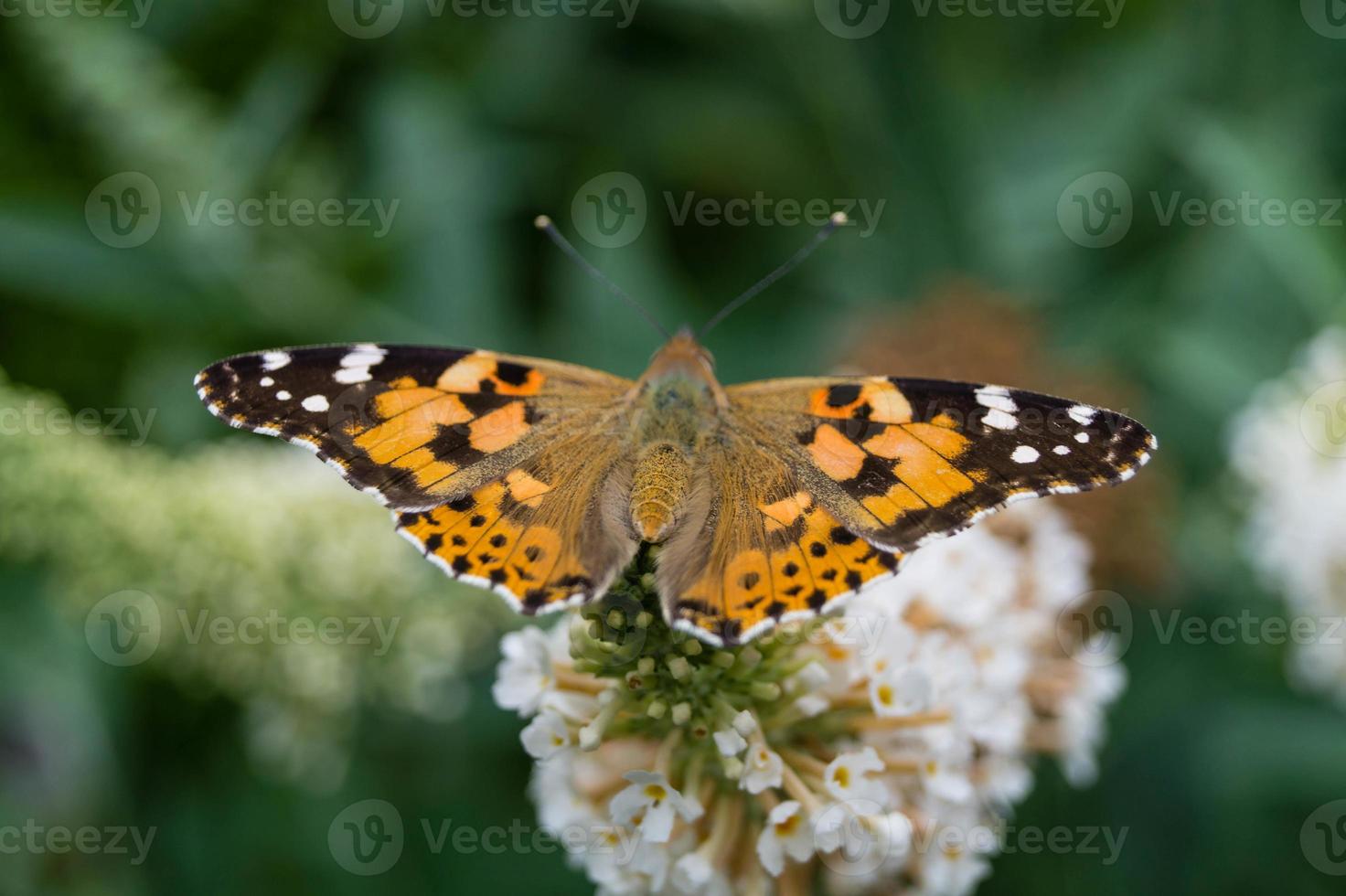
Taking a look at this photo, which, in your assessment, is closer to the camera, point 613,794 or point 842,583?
point 842,583

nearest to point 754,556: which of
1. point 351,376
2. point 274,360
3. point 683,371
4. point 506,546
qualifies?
point 506,546

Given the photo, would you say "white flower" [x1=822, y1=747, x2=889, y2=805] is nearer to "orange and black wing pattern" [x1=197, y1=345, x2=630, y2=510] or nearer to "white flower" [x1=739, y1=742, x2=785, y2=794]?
"white flower" [x1=739, y1=742, x2=785, y2=794]

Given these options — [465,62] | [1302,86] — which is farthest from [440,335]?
[1302,86]

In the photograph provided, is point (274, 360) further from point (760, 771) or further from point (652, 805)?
point (760, 771)

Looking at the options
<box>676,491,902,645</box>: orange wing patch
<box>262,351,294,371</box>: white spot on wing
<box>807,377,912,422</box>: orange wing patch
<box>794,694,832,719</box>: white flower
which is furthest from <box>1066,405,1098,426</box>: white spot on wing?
<box>262,351,294,371</box>: white spot on wing

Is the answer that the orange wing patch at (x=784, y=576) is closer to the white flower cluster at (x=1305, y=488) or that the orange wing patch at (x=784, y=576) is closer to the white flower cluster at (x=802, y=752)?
the white flower cluster at (x=802, y=752)

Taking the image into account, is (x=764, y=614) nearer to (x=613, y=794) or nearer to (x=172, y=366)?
(x=613, y=794)
